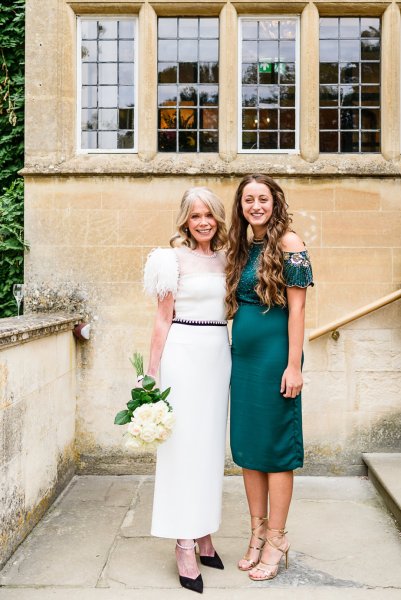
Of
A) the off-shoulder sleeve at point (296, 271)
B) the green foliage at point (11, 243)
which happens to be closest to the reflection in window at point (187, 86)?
the green foliage at point (11, 243)

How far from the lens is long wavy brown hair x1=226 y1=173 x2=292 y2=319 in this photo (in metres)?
2.98

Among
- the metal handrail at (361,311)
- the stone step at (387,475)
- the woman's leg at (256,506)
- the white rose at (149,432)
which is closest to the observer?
the white rose at (149,432)

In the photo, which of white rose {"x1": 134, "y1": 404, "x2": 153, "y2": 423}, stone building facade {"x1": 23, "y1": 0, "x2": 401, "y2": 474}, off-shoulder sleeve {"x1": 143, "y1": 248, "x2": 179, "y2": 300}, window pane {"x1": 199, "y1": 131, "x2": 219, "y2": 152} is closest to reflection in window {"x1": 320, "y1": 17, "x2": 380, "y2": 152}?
stone building facade {"x1": 23, "y1": 0, "x2": 401, "y2": 474}

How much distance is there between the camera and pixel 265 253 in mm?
3000

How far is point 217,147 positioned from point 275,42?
1.07 metres

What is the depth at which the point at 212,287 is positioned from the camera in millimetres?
3090

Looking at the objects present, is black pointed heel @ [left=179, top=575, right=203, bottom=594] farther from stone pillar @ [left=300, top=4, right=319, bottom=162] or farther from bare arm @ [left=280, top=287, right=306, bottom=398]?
stone pillar @ [left=300, top=4, right=319, bottom=162]

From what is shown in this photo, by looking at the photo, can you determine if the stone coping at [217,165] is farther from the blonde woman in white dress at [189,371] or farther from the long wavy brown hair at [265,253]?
the blonde woman in white dress at [189,371]

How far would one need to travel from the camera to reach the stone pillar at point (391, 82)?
5.08m

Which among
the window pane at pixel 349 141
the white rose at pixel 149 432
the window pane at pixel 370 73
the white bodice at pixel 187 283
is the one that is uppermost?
the window pane at pixel 370 73

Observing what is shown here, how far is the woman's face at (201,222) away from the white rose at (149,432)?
39.1 inches

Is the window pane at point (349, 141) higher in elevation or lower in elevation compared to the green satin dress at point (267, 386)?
higher

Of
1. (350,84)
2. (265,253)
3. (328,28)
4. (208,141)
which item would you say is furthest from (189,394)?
(328,28)

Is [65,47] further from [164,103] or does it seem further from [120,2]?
[164,103]
